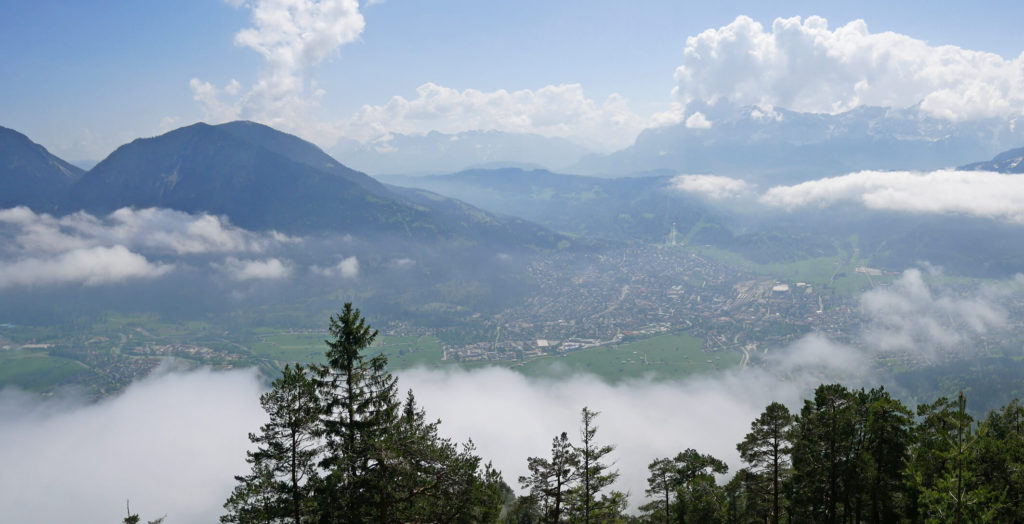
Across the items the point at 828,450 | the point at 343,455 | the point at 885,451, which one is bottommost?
the point at 885,451

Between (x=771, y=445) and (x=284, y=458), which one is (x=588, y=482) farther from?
(x=284, y=458)

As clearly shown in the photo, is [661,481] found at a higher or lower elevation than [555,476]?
lower

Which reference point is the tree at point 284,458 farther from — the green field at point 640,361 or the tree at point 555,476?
the green field at point 640,361

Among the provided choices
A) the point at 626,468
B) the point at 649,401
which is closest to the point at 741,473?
the point at 626,468

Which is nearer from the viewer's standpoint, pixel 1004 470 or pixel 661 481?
pixel 1004 470

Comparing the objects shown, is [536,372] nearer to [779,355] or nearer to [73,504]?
[779,355]

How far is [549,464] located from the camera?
19984 millimetres

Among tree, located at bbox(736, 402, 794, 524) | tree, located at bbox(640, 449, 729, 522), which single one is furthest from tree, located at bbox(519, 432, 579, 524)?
tree, located at bbox(640, 449, 729, 522)

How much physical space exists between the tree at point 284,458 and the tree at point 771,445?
64.8 feet

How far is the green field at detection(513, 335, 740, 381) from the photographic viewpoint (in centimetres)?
14288

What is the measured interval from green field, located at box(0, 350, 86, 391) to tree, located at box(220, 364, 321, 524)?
172 metres

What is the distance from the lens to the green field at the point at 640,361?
469ft

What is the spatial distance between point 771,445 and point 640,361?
134 metres

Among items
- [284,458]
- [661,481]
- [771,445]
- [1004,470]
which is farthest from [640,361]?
[284,458]
